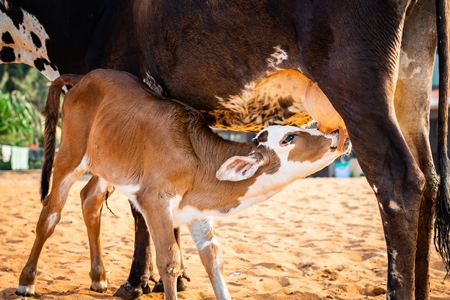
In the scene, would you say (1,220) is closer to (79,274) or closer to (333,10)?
(79,274)

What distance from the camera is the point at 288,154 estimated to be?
4.79 metres

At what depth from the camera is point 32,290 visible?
5355 mm

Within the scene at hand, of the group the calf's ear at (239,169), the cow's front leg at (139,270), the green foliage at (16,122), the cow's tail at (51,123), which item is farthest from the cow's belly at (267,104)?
the green foliage at (16,122)

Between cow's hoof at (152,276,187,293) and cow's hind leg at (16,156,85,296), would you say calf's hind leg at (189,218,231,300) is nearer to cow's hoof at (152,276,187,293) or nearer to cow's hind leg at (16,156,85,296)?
cow's hoof at (152,276,187,293)

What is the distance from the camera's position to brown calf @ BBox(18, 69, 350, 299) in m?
4.68

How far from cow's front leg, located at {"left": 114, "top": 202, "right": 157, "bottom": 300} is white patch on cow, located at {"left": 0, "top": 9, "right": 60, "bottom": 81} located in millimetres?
2088

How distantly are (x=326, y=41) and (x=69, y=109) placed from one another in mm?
2476

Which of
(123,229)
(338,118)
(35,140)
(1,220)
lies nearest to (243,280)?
(338,118)

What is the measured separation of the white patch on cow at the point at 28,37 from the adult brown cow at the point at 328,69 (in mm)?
934

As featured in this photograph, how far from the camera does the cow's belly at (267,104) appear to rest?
486 cm

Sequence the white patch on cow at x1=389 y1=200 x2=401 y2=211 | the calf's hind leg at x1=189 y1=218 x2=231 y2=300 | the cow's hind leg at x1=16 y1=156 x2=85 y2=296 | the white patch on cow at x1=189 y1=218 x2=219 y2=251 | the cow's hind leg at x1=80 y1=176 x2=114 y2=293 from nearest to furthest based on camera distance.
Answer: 1. the white patch on cow at x1=389 y1=200 x2=401 y2=211
2. the calf's hind leg at x1=189 y1=218 x2=231 y2=300
3. the white patch on cow at x1=189 y1=218 x2=219 y2=251
4. the cow's hind leg at x1=16 y1=156 x2=85 y2=296
5. the cow's hind leg at x1=80 y1=176 x2=114 y2=293

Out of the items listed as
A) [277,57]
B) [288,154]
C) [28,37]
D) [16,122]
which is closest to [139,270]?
[288,154]

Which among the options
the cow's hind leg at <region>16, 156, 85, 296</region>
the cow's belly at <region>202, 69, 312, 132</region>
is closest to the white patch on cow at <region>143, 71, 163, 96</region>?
the cow's belly at <region>202, 69, 312, 132</region>

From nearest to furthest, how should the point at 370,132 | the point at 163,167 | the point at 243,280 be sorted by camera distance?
1. the point at 370,132
2. the point at 163,167
3. the point at 243,280
